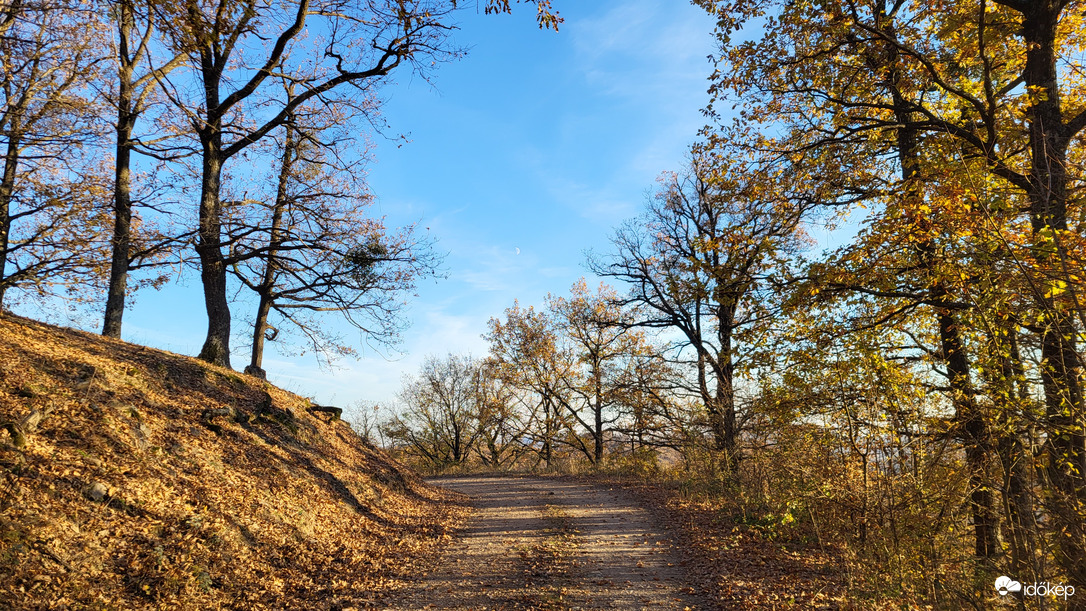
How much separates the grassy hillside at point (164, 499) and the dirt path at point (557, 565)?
71 centimetres

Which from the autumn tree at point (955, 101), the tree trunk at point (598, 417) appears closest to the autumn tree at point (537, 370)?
A: the tree trunk at point (598, 417)

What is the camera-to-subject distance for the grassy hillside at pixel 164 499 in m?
5.03

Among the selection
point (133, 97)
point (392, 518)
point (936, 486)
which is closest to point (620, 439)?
point (392, 518)

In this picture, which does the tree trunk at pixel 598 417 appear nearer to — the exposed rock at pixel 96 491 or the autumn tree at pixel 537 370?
the autumn tree at pixel 537 370

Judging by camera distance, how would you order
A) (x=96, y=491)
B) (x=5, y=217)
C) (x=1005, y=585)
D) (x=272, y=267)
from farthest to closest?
(x=272, y=267)
(x=5, y=217)
(x=96, y=491)
(x=1005, y=585)

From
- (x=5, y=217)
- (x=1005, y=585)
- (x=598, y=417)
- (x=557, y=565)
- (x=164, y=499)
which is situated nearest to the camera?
(x=1005, y=585)

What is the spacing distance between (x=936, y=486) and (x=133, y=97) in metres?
19.0

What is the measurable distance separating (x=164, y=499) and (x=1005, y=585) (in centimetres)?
894

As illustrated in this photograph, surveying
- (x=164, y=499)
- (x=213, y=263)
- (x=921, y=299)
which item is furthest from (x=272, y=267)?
(x=921, y=299)

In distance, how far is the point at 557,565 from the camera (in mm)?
7668

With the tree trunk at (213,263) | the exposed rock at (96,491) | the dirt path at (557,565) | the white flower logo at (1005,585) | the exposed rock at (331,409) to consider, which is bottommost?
the dirt path at (557,565)

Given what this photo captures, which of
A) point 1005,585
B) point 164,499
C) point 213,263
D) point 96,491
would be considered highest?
point 213,263

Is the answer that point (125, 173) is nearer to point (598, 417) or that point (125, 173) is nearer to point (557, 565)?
point (557, 565)

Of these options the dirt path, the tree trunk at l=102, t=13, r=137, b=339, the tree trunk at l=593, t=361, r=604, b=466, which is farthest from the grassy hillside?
the tree trunk at l=593, t=361, r=604, b=466
